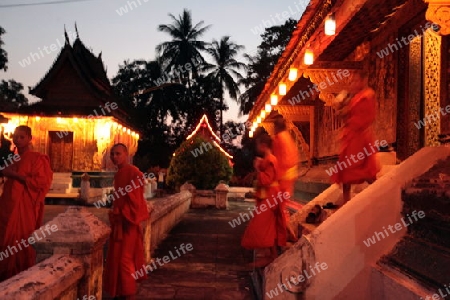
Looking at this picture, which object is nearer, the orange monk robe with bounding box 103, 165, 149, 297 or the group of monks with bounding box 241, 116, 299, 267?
the orange monk robe with bounding box 103, 165, 149, 297

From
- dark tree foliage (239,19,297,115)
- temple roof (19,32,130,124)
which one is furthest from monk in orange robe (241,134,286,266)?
dark tree foliage (239,19,297,115)

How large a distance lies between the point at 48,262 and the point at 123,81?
46.5 meters

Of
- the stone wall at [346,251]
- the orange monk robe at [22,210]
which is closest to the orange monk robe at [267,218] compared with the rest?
the stone wall at [346,251]

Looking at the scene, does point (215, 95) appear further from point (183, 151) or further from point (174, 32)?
point (183, 151)

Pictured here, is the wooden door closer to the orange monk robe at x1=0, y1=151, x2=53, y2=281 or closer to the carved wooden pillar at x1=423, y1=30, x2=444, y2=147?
the orange monk robe at x1=0, y1=151, x2=53, y2=281

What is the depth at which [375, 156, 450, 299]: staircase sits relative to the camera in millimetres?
3334

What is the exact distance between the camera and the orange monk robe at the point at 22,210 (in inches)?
201

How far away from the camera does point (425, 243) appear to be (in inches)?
147

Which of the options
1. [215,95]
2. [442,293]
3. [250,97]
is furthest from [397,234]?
[215,95]

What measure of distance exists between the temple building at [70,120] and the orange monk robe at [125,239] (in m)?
17.9

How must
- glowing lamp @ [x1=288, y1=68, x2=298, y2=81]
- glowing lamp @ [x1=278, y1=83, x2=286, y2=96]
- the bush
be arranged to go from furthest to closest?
the bush
glowing lamp @ [x1=278, y1=83, x2=286, y2=96]
glowing lamp @ [x1=288, y1=68, x2=298, y2=81]

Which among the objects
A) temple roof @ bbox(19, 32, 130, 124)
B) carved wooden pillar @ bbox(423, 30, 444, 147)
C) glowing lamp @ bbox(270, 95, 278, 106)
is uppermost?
temple roof @ bbox(19, 32, 130, 124)

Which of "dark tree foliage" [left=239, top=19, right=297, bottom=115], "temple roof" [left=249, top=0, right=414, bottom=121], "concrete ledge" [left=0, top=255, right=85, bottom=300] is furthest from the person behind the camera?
"dark tree foliage" [left=239, top=19, right=297, bottom=115]

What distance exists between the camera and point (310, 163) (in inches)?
499
